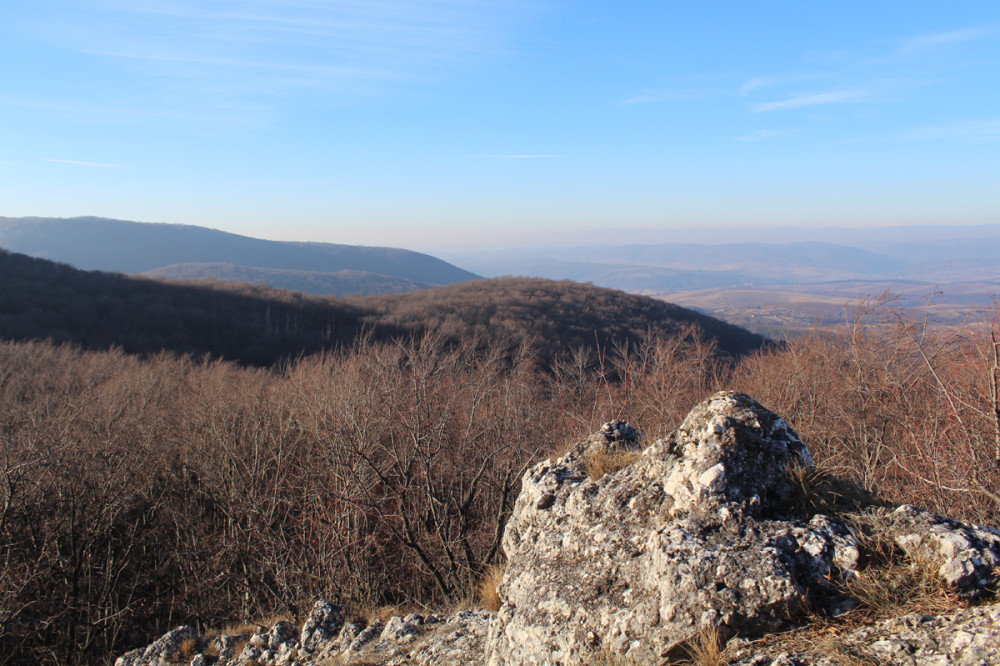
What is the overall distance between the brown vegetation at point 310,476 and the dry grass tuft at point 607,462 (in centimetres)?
678

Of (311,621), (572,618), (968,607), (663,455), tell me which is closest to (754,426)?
(663,455)

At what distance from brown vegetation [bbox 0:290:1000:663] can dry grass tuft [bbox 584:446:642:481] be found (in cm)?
678

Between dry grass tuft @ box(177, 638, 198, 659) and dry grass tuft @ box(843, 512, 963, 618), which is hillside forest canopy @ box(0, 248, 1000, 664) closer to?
dry grass tuft @ box(177, 638, 198, 659)

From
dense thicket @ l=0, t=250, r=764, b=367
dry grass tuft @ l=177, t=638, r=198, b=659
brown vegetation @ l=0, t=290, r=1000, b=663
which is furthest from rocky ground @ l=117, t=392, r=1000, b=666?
dense thicket @ l=0, t=250, r=764, b=367

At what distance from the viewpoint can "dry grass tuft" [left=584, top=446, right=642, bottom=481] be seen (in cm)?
476

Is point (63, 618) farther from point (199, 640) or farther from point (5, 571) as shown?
point (199, 640)

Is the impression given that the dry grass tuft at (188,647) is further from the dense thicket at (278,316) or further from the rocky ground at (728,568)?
the dense thicket at (278,316)

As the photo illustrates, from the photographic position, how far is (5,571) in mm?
11711

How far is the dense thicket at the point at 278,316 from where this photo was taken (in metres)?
52.0

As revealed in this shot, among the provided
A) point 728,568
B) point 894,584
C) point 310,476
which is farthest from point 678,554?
point 310,476

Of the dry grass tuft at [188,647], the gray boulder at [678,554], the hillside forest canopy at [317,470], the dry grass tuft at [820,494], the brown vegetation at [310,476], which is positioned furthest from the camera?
the brown vegetation at [310,476]

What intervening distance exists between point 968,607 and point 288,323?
72.6 metres

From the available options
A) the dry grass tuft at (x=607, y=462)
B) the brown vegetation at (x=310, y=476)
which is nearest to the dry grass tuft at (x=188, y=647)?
the brown vegetation at (x=310, y=476)

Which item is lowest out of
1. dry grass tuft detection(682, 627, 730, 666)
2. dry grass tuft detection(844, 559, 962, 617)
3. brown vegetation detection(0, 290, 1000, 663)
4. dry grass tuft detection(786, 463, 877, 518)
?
brown vegetation detection(0, 290, 1000, 663)
